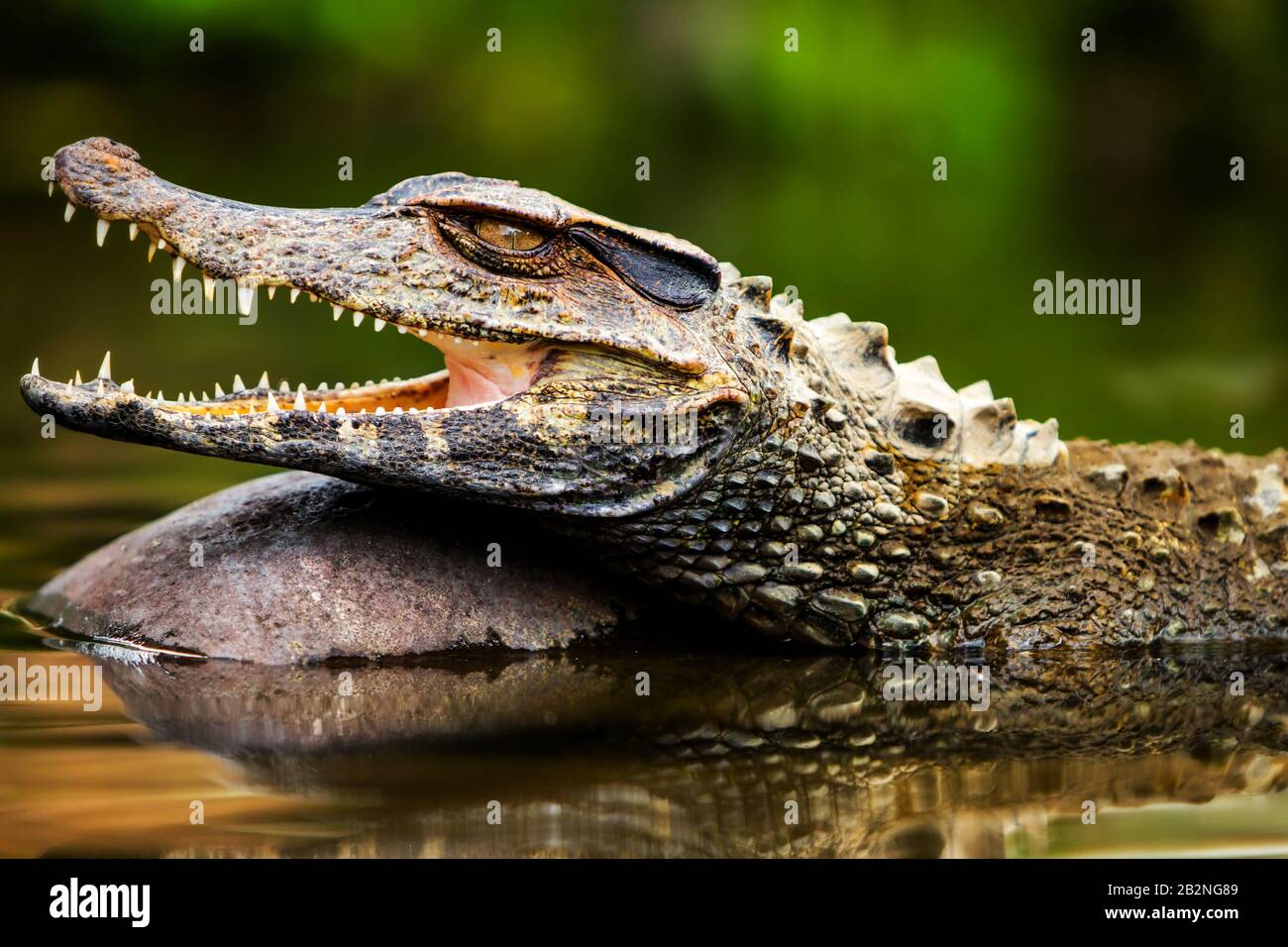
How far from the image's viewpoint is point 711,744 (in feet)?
13.0

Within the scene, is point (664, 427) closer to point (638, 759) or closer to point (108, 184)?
point (638, 759)

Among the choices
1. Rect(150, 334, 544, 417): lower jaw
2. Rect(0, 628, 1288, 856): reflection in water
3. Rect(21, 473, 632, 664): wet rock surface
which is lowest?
Rect(0, 628, 1288, 856): reflection in water

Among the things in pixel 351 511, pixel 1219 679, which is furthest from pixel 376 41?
pixel 1219 679

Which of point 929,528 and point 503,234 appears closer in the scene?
point 503,234

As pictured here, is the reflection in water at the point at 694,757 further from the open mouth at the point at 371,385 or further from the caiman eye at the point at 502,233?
the caiman eye at the point at 502,233

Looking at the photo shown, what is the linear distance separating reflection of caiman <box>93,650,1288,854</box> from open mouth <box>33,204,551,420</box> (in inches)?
30.3

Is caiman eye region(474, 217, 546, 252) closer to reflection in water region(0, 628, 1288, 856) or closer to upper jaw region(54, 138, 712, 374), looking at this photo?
upper jaw region(54, 138, 712, 374)

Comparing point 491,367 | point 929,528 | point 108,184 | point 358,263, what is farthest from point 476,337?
point 929,528

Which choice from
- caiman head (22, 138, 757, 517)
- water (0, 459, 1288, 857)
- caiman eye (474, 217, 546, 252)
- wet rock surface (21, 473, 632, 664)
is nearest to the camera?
water (0, 459, 1288, 857)

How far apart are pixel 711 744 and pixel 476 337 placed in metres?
1.33

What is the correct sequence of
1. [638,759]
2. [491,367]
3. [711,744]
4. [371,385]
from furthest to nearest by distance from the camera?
1. [371,385]
2. [491,367]
3. [711,744]
4. [638,759]

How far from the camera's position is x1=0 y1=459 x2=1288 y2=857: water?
3.26 m

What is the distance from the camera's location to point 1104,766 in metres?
3.91

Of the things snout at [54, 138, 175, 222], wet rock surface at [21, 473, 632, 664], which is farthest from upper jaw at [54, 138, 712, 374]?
wet rock surface at [21, 473, 632, 664]
